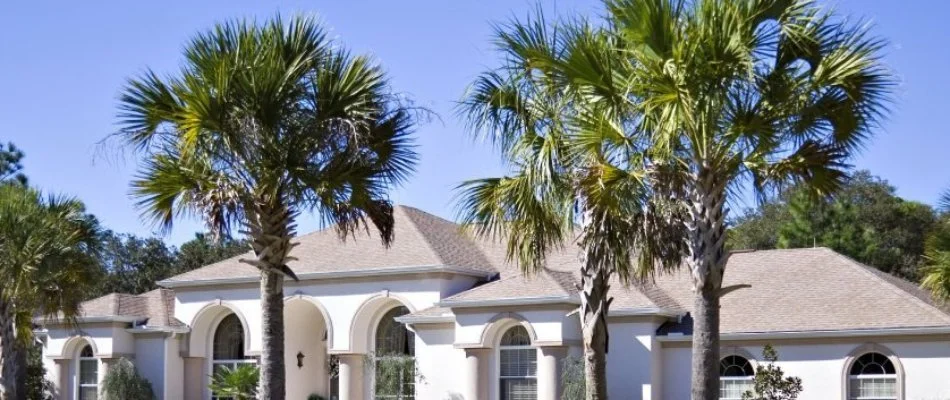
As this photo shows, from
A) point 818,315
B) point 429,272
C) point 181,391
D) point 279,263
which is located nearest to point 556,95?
point 279,263

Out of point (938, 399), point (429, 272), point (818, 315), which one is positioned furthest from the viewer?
point (429, 272)

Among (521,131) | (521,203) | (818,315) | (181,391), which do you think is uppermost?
(521,131)

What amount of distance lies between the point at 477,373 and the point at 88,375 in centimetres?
1519

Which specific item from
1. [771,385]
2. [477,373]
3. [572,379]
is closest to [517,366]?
[477,373]

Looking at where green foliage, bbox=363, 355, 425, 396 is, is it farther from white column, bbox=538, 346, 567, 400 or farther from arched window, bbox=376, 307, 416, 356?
white column, bbox=538, 346, 567, 400

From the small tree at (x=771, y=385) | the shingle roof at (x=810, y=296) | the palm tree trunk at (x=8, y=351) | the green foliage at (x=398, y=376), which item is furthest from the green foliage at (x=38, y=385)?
the small tree at (x=771, y=385)

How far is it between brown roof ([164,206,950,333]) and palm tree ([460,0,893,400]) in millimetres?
7083

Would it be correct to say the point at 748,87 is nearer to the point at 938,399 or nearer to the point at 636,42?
the point at 636,42

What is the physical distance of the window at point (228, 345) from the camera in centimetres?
3712

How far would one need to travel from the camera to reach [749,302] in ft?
97.0

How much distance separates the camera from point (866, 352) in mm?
27016

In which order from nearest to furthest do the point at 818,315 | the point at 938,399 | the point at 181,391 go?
the point at 938,399, the point at 818,315, the point at 181,391

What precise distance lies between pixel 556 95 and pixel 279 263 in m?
4.68

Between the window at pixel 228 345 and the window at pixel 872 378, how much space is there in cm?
1828
